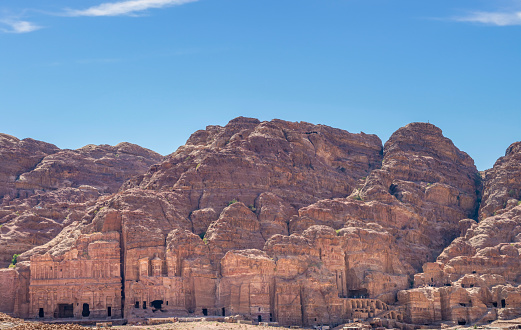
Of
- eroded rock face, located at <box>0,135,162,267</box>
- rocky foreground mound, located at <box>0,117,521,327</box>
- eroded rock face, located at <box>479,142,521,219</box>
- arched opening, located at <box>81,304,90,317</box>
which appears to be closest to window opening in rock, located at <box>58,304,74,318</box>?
rocky foreground mound, located at <box>0,117,521,327</box>

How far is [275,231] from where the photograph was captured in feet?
467

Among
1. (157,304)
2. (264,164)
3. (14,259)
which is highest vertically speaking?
(264,164)

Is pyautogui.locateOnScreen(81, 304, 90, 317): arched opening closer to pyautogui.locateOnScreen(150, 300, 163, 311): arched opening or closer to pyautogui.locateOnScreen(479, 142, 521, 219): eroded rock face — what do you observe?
pyautogui.locateOnScreen(150, 300, 163, 311): arched opening

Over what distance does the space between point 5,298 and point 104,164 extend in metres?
62.7

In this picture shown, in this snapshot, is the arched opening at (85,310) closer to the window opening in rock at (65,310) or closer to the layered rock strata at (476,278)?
the window opening in rock at (65,310)

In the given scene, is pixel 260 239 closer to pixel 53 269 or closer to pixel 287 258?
pixel 287 258

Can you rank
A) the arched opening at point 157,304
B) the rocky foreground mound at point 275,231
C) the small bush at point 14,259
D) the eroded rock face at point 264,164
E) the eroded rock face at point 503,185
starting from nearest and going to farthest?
1. the arched opening at point 157,304
2. the rocky foreground mound at point 275,231
3. the small bush at point 14,259
4. the eroded rock face at point 264,164
5. the eroded rock face at point 503,185

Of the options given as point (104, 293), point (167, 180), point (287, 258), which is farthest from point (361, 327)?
point (167, 180)

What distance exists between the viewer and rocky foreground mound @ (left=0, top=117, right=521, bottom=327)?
128 metres

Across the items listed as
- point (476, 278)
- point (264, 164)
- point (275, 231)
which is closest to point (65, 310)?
point (275, 231)

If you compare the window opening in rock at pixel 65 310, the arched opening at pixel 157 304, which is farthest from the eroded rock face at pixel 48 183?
the arched opening at pixel 157 304

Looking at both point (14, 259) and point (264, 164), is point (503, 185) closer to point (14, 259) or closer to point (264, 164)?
point (264, 164)

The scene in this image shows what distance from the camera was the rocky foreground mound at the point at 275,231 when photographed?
421ft

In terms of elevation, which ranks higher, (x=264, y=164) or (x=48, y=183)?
(x=48, y=183)
